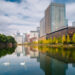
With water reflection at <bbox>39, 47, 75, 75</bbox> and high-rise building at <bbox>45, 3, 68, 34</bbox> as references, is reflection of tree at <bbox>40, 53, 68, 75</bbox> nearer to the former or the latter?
water reflection at <bbox>39, 47, 75, 75</bbox>

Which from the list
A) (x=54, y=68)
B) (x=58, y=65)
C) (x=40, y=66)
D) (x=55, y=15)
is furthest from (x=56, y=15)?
(x=54, y=68)

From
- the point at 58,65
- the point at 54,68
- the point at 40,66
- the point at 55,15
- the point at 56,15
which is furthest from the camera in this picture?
the point at 56,15

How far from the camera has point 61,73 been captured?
11.2 meters

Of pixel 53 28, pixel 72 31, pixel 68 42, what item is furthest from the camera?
pixel 53 28

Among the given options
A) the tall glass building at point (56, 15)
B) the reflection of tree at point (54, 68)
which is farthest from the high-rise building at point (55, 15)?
the reflection of tree at point (54, 68)

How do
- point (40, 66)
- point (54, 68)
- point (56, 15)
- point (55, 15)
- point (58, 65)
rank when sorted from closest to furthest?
point (54, 68), point (58, 65), point (40, 66), point (55, 15), point (56, 15)

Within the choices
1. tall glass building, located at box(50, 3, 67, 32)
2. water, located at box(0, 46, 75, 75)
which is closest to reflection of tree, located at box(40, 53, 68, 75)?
water, located at box(0, 46, 75, 75)

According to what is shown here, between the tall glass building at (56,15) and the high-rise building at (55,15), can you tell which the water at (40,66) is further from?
the tall glass building at (56,15)

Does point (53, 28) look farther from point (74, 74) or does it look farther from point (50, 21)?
point (74, 74)

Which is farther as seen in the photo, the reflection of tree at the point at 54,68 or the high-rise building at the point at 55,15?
the high-rise building at the point at 55,15

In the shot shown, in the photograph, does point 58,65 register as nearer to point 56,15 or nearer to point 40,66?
point 40,66

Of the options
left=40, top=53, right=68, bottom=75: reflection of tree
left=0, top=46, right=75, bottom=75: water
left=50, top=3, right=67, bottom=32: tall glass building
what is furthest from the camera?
left=50, top=3, right=67, bottom=32: tall glass building

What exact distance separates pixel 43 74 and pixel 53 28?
148 metres

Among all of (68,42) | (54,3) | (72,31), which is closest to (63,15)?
(54,3)
